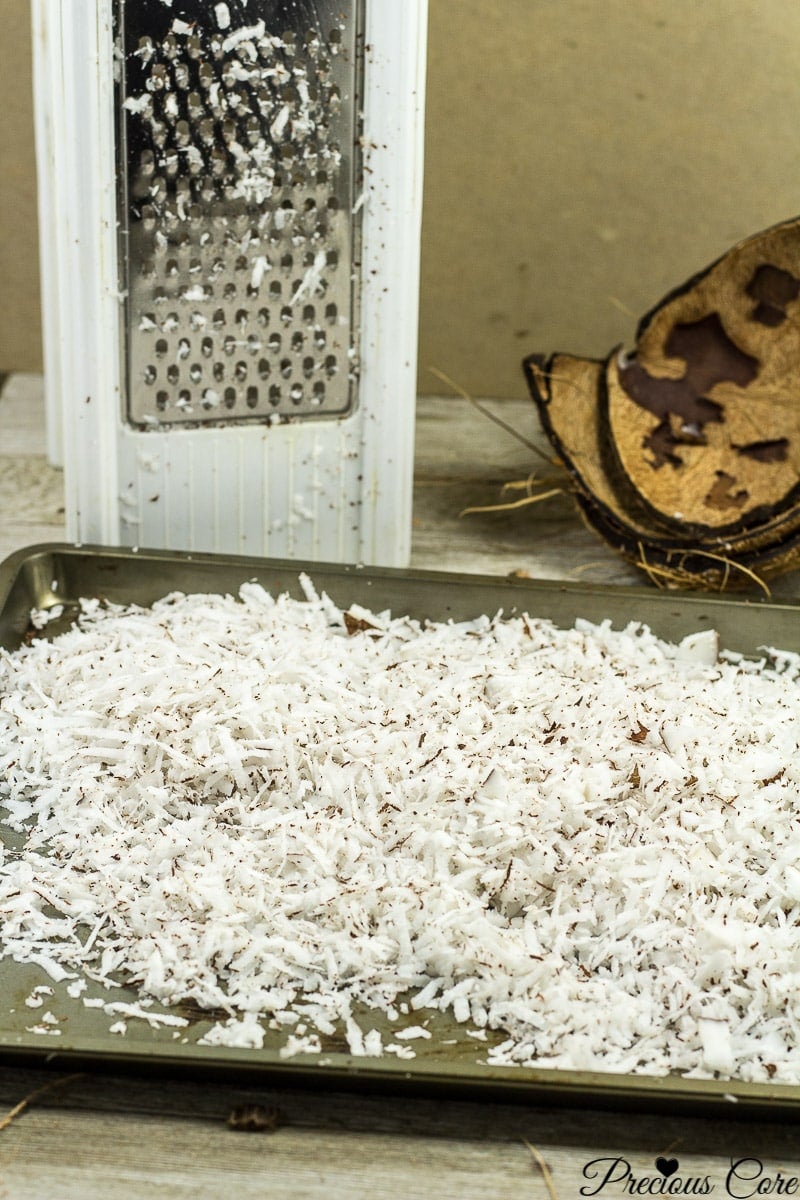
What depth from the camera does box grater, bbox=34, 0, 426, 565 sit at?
3.87 ft

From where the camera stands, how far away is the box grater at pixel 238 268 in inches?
46.4

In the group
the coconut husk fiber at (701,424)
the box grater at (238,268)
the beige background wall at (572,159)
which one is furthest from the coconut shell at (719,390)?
the beige background wall at (572,159)

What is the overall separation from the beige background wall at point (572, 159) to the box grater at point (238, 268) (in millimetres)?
667

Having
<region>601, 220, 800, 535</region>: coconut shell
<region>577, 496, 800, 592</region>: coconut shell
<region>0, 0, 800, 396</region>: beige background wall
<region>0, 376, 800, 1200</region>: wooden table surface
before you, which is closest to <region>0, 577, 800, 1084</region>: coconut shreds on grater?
<region>0, 376, 800, 1200</region>: wooden table surface

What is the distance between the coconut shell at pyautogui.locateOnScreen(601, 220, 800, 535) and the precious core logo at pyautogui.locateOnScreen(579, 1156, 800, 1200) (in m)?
0.79

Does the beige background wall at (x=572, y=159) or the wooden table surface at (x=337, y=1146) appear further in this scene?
the beige background wall at (x=572, y=159)

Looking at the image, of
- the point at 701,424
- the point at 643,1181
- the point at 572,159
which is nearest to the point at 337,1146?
the point at 643,1181

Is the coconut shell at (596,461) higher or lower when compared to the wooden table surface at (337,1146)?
higher

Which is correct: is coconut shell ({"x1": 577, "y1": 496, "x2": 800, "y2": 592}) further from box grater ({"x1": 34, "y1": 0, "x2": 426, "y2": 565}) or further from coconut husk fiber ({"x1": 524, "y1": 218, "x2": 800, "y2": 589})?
box grater ({"x1": 34, "y1": 0, "x2": 426, "y2": 565})

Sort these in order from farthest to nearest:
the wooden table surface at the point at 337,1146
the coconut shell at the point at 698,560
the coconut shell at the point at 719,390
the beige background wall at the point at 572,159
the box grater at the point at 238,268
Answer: the beige background wall at the point at 572,159 → the coconut shell at the point at 719,390 → the coconut shell at the point at 698,560 → the box grater at the point at 238,268 → the wooden table surface at the point at 337,1146

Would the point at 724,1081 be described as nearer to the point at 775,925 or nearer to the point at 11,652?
the point at 775,925

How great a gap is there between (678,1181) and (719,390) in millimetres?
985

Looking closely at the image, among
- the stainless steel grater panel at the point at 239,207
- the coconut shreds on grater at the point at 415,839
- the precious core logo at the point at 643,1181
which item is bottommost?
the precious core logo at the point at 643,1181

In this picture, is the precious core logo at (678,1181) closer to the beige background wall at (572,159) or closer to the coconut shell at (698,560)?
the coconut shell at (698,560)
